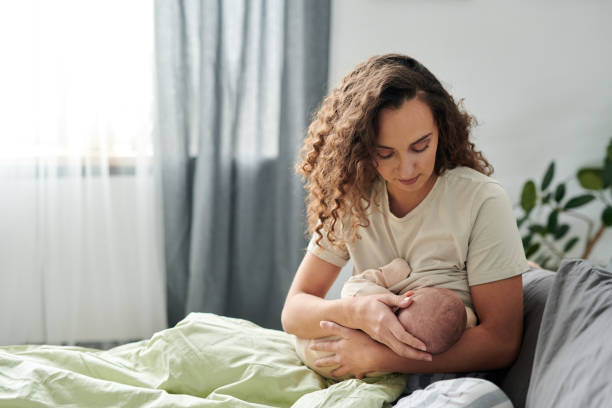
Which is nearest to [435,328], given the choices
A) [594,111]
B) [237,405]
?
[237,405]

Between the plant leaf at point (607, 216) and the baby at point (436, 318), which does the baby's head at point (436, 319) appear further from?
the plant leaf at point (607, 216)

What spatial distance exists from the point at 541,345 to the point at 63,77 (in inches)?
83.9

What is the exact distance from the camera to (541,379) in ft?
3.34

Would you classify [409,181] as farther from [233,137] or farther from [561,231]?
[561,231]

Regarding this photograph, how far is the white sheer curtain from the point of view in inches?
93.9

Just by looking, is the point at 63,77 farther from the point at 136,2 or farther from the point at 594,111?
the point at 594,111

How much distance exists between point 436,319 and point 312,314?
1.06 feet

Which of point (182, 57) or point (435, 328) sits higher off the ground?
point (182, 57)

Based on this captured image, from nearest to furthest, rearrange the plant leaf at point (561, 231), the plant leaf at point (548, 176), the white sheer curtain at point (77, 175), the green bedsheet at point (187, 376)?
the green bedsheet at point (187, 376)
the white sheer curtain at point (77, 175)
the plant leaf at point (548, 176)
the plant leaf at point (561, 231)

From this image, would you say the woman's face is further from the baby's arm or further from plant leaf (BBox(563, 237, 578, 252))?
plant leaf (BBox(563, 237, 578, 252))

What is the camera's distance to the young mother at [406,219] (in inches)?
46.9

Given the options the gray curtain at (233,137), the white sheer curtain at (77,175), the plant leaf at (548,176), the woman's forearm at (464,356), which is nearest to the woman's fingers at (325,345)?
the woman's forearm at (464,356)

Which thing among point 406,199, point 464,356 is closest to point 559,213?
point 406,199

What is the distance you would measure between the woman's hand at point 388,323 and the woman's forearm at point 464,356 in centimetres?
4
